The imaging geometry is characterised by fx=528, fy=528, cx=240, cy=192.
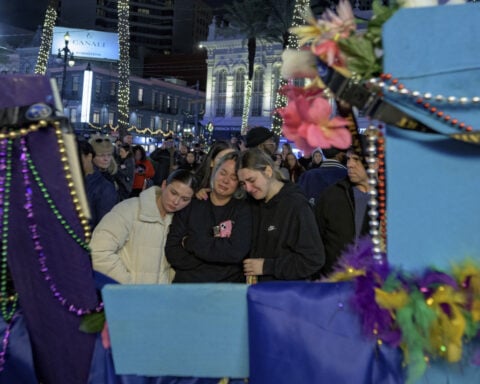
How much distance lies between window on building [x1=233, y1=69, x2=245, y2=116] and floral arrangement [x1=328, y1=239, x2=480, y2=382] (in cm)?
A: 4508

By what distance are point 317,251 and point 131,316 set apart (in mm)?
1389

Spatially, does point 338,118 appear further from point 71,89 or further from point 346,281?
point 71,89

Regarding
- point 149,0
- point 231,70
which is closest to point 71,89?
point 231,70

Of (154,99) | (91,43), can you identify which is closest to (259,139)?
(154,99)

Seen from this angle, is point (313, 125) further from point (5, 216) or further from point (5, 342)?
point (5, 342)

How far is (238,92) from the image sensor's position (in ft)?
153

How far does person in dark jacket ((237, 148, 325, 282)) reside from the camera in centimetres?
302

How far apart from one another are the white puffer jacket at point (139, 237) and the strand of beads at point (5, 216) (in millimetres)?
597

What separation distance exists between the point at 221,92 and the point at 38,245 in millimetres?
46464

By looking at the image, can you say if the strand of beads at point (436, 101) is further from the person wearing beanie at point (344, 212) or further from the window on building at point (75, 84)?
the window on building at point (75, 84)

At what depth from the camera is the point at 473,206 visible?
1.78 meters

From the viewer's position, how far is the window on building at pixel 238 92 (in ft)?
151

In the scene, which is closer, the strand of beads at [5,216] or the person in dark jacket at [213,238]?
the strand of beads at [5,216]

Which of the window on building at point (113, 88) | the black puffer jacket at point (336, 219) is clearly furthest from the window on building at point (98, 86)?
the black puffer jacket at point (336, 219)
